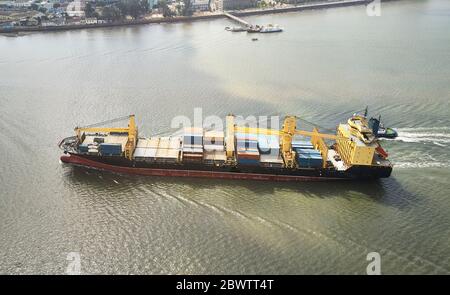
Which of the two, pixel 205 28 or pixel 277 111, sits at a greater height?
pixel 205 28

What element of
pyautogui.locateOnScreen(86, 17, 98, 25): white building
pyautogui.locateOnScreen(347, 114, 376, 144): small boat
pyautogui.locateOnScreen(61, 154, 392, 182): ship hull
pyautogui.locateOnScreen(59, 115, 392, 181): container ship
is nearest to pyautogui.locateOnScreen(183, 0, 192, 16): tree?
pyautogui.locateOnScreen(86, 17, 98, 25): white building

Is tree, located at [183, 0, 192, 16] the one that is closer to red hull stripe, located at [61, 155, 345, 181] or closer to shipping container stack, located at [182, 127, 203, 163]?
shipping container stack, located at [182, 127, 203, 163]

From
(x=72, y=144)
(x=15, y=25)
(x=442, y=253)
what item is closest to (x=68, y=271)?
(x=72, y=144)

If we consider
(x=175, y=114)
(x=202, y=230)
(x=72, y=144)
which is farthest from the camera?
(x=175, y=114)

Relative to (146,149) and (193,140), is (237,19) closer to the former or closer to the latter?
(193,140)

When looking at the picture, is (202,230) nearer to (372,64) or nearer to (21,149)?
(21,149)

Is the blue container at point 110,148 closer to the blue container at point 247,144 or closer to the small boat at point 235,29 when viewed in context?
the blue container at point 247,144
